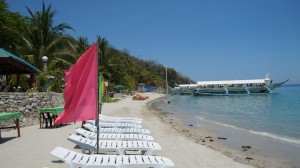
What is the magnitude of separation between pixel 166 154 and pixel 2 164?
425 centimetres

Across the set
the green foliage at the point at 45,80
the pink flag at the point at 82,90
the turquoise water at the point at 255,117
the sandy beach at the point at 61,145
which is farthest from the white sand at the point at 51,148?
the turquoise water at the point at 255,117

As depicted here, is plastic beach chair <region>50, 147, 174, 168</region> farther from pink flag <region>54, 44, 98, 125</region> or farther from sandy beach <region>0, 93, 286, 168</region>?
sandy beach <region>0, 93, 286, 168</region>

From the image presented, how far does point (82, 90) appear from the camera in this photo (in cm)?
521

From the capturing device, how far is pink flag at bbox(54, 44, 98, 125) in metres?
5.11

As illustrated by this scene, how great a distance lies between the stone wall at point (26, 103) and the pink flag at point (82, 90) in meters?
8.04

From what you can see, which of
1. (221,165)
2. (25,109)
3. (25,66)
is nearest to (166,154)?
(221,165)

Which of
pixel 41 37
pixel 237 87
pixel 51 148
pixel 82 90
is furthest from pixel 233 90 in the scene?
pixel 82 90

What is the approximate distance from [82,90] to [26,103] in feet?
28.4

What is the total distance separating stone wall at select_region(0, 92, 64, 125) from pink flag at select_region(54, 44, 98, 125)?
26.4 feet

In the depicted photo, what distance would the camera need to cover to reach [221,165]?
736 cm

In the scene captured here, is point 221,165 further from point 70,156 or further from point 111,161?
point 70,156

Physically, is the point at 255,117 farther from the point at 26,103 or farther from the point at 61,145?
the point at 61,145

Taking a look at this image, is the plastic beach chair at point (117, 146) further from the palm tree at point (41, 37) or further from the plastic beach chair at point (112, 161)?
the palm tree at point (41, 37)

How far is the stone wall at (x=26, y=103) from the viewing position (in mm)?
11906
